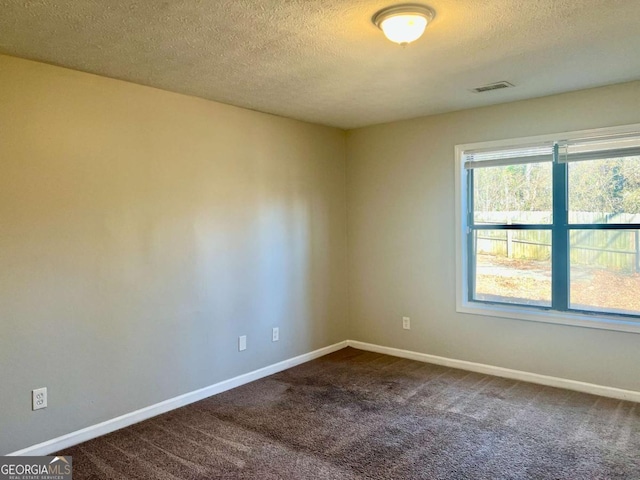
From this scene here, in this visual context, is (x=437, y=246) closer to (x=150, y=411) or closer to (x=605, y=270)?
(x=605, y=270)

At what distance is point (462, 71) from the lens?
10.2ft

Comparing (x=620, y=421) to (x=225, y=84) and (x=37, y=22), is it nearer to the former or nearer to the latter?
(x=225, y=84)

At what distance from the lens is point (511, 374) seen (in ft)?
13.3

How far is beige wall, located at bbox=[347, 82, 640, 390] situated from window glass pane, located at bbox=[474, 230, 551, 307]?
0.77ft

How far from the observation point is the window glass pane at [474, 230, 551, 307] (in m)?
3.98

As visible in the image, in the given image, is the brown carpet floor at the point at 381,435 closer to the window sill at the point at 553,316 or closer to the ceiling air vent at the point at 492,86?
the window sill at the point at 553,316

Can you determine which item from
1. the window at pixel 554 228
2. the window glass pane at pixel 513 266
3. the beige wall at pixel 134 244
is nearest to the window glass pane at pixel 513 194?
the window at pixel 554 228

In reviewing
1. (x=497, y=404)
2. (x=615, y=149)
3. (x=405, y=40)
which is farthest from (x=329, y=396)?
(x=615, y=149)

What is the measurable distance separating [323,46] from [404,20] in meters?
0.58

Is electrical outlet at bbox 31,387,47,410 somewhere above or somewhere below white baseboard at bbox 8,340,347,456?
above

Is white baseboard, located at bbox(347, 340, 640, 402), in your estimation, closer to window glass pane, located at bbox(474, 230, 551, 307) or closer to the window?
the window

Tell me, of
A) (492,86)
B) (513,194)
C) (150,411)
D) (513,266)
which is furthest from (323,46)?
(150,411)

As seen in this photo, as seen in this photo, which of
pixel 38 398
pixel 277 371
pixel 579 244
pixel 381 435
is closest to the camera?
pixel 38 398

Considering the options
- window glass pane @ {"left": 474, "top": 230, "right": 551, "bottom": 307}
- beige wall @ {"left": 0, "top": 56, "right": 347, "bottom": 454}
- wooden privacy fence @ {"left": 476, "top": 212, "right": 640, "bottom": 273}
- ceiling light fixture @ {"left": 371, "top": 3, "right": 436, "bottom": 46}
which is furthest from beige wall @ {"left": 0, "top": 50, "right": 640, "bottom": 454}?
ceiling light fixture @ {"left": 371, "top": 3, "right": 436, "bottom": 46}
